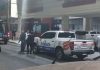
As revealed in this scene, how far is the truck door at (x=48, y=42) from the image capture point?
11562 millimetres

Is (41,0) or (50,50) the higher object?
(41,0)

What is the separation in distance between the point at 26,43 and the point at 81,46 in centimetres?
357

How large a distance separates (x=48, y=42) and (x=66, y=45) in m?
1.38

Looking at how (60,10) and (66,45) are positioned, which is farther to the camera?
(66,45)

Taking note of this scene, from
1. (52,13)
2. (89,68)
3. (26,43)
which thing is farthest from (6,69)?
(26,43)

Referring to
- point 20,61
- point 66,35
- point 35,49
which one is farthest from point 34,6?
point 35,49

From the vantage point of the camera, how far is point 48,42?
465 inches

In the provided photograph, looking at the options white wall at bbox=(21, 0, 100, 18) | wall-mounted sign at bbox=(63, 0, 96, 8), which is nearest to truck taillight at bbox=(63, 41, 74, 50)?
white wall at bbox=(21, 0, 100, 18)

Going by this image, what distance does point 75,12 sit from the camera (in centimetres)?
287

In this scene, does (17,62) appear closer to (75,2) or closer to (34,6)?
(34,6)

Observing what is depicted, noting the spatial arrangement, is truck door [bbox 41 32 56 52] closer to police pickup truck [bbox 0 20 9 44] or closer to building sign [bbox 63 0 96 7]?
police pickup truck [bbox 0 20 9 44]

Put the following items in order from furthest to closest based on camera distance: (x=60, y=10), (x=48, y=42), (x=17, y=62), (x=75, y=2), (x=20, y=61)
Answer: (x=48, y=42), (x=20, y=61), (x=17, y=62), (x=60, y=10), (x=75, y=2)

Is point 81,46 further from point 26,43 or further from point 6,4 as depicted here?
point 6,4

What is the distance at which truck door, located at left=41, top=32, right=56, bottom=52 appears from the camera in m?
11.6
